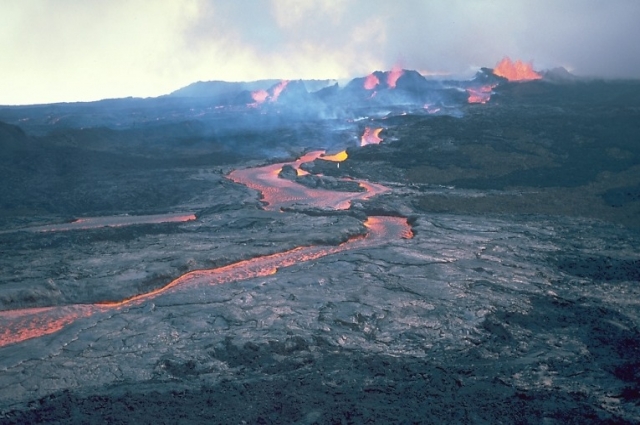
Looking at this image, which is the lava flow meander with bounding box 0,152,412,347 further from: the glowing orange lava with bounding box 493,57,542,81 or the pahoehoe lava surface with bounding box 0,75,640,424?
the glowing orange lava with bounding box 493,57,542,81

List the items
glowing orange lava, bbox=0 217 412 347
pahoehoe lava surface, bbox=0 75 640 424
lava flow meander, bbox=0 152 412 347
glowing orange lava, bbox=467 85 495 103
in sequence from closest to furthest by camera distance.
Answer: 1. pahoehoe lava surface, bbox=0 75 640 424
2. glowing orange lava, bbox=0 217 412 347
3. lava flow meander, bbox=0 152 412 347
4. glowing orange lava, bbox=467 85 495 103

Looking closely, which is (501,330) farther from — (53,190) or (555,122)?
(555,122)

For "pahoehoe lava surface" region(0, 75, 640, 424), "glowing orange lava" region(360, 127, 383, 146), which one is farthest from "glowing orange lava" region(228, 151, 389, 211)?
"glowing orange lava" region(360, 127, 383, 146)

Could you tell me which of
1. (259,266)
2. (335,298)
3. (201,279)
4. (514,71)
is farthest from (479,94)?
(335,298)

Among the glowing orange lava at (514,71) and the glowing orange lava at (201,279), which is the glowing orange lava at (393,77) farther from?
the glowing orange lava at (201,279)

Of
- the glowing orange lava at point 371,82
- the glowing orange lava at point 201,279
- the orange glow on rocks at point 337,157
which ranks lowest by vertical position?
the glowing orange lava at point 201,279

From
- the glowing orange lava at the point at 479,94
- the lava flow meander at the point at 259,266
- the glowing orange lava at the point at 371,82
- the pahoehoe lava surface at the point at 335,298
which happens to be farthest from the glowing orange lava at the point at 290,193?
the glowing orange lava at the point at 371,82
